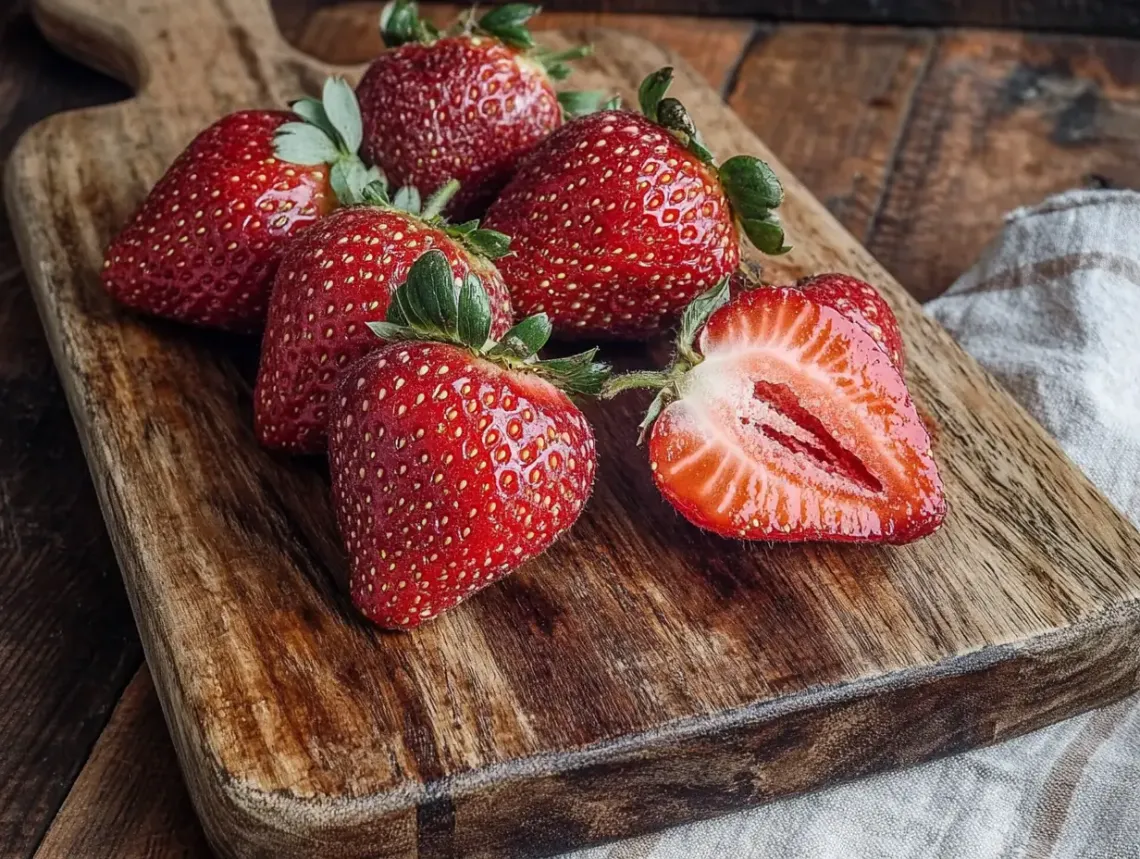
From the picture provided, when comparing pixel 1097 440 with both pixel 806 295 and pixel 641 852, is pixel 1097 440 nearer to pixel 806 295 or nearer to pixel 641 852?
pixel 806 295

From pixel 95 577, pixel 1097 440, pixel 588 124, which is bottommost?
pixel 95 577

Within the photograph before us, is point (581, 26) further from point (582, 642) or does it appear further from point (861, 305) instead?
point (582, 642)

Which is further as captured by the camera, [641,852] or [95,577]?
[95,577]

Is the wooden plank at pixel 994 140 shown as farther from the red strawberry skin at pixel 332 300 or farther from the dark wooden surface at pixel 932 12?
the red strawberry skin at pixel 332 300

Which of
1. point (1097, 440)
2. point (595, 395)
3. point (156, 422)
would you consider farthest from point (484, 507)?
point (1097, 440)

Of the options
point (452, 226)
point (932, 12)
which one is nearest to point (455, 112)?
point (452, 226)

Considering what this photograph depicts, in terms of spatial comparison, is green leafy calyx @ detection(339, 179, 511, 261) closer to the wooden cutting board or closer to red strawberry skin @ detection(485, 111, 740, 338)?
red strawberry skin @ detection(485, 111, 740, 338)

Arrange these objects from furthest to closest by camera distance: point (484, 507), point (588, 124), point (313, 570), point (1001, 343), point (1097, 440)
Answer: point (1001, 343), point (1097, 440), point (588, 124), point (313, 570), point (484, 507)
